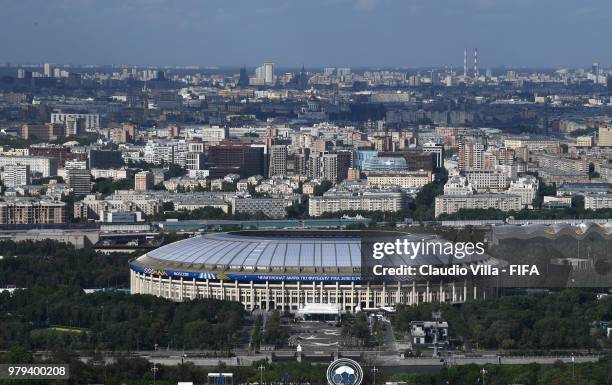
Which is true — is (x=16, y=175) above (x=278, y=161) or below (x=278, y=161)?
below

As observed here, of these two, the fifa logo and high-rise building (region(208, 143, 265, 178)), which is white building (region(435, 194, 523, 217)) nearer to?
high-rise building (region(208, 143, 265, 178))

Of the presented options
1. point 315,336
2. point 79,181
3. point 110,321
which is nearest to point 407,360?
point 315,336

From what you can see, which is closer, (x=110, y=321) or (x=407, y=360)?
(x=407, y=360)

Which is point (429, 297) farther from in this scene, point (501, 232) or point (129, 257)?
point (129, 257)

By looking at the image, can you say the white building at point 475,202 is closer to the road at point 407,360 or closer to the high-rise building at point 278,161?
the high-rise building at point 278,161

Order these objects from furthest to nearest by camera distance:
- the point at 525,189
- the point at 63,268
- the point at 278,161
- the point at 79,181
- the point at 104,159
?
the point at 278,161 < the point at 104,159 < the point at 79,181 < the point at 525,189 < the point at 63,268

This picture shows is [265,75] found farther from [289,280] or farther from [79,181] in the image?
[289,280]

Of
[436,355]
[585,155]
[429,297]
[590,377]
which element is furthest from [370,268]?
[585,155]

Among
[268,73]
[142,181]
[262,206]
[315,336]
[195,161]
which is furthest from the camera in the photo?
[268,73]
